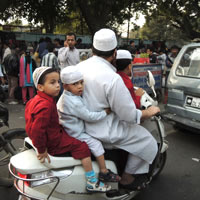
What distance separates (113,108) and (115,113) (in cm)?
11

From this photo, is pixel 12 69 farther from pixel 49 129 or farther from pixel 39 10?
pixel 39 10

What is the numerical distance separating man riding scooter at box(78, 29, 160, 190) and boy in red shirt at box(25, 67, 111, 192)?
23cm

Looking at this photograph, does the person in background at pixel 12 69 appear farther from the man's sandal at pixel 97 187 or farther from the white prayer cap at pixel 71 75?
the man's sandal at pixel 97 187

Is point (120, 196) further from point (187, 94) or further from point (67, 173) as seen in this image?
point (187, 94)

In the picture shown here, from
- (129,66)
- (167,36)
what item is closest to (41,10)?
(129,66)

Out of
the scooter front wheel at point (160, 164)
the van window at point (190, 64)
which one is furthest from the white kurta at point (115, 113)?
the van window at point (190, 64)

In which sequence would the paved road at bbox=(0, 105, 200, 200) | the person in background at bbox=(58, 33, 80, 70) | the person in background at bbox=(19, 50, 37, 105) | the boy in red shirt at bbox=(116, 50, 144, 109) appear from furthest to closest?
the person in background at bbox=(19, 50, 37, 105)
the person in background at bbox=(58, 33, 80, 70)
the paved road at bbox=(0, 105, 200, 200)
the boy in red shirt at bbox=(116, 50, 144, 109)

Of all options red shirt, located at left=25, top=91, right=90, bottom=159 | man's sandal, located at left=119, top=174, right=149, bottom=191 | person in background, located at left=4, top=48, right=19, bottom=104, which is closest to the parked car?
man's sandal, located at left=119, top=174, right=149, bottom=191

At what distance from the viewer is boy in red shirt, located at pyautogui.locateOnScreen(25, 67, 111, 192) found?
180cm

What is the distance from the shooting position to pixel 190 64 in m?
4.39

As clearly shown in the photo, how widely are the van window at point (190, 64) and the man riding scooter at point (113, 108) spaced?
236 cm

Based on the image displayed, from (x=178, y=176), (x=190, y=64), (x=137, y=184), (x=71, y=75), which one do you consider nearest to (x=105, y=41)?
(x=71, y=75)

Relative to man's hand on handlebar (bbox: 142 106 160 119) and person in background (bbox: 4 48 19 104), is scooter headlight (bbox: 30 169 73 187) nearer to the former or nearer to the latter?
man's hand on handlebar (bbox: 142 106 160 119)

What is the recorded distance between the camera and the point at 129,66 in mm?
2375
